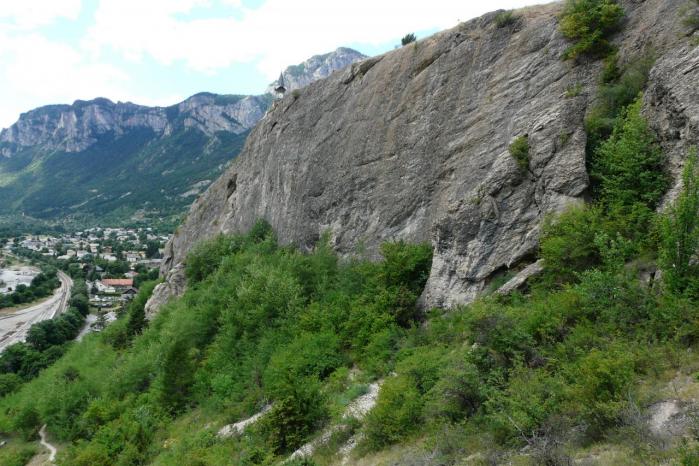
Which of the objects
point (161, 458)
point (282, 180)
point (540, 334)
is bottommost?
point (161, 458)

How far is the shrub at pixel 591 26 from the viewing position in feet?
46.5

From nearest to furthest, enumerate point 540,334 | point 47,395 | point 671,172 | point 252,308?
point 540,334
point 671,172
point 252,308
point 47,395

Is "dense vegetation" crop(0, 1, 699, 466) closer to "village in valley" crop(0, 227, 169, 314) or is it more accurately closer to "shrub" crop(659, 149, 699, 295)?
"shrub" crop(659, 149, 699, 295)

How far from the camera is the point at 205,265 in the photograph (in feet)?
98.7

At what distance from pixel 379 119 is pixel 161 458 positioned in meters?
16.9

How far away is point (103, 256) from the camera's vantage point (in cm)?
12206

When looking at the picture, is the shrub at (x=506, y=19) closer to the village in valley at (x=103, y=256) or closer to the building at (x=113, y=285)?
the village in valley at (x=103, y=256)

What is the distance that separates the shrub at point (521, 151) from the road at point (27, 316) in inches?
2624

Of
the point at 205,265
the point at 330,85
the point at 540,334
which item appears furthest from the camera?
the point at 205,265

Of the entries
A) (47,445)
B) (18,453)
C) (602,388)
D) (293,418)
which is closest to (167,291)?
(47,445)

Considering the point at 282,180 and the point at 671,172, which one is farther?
the point at 282,180

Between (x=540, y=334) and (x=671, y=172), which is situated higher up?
(x=671, y=172)

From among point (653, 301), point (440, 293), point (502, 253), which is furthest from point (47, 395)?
point (653, 301)

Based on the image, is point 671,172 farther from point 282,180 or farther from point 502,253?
point 282,180
